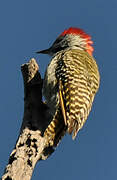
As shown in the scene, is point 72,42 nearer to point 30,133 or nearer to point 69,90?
point 69,90

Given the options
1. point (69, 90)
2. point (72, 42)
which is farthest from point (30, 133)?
point (72, 42)

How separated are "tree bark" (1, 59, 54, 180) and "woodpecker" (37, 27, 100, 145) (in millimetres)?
182

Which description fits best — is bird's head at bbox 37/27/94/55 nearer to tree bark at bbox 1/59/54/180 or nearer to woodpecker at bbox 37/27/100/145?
woodpecker at bbox 37/27/100/145

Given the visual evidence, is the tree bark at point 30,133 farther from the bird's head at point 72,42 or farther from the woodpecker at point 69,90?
the bird's head at point 72,42

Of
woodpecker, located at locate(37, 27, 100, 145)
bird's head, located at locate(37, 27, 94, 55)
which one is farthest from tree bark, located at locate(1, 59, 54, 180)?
bird's head, located at locate(37, 27, 94, 55)

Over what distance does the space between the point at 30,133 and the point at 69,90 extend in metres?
1.20

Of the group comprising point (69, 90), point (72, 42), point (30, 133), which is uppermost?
point (72, 42)

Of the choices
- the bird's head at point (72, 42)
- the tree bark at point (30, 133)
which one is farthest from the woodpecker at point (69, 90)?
the bird's head at point (72, 42)

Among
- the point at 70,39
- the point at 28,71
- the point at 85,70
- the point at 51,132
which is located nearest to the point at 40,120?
the point at 51,132

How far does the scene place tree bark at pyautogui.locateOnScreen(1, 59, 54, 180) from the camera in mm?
4770

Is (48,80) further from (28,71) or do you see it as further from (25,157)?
(25,157)

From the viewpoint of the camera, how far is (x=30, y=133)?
5.43 meters

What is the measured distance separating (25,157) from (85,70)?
2.42 metres

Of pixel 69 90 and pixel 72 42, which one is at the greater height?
pixel 72 42
